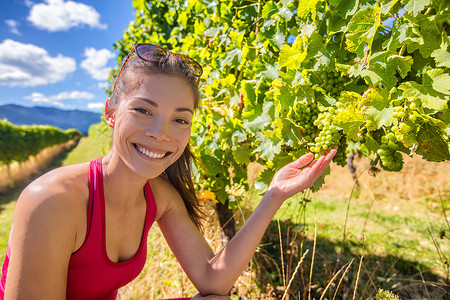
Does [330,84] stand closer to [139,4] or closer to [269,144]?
[269,144]

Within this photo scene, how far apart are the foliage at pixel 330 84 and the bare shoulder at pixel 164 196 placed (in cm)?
40

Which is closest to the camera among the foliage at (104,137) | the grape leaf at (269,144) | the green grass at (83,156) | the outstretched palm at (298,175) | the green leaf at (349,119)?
the green leaf at (349,119)

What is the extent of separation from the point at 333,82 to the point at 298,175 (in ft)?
1.66

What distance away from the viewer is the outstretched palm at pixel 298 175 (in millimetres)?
1378

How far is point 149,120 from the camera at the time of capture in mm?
1439

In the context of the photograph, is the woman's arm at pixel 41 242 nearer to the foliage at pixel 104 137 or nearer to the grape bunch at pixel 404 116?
the grape bunch at pixel 404 116

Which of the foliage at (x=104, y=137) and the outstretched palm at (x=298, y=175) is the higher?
the foliage at (x=104, y=137)

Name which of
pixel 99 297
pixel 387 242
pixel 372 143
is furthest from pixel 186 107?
pixel 387 242

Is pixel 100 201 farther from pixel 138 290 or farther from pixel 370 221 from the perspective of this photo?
pixel 370 221

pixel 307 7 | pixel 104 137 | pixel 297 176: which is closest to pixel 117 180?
pixel 297 176

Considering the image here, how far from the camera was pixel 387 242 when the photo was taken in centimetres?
402

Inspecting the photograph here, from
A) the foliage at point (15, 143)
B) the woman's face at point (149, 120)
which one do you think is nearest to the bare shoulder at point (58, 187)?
the woman's face at point (149, 120)

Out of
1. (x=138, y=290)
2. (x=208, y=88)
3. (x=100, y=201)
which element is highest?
(x=208, y=88)

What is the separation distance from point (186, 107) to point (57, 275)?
101 centimetres
